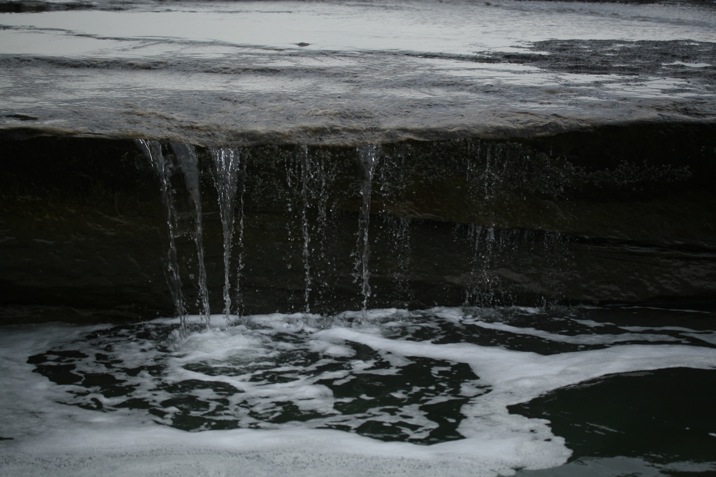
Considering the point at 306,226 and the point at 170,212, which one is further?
the point at 306,226

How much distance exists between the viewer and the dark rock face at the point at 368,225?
3176 mm

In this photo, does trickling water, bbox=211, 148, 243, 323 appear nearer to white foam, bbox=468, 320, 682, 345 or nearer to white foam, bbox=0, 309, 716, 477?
white foam, bbox=0, 309, 716, 477

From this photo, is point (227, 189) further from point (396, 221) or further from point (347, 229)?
point (396, 221)

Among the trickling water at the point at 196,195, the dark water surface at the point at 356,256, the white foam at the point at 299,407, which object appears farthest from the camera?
the trickling water at the point at 196,195

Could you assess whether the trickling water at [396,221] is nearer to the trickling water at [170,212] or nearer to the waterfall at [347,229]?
the waterfall at [347,229]

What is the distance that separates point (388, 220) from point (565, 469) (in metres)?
1.27

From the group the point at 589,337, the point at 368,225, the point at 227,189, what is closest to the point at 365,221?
the point at 368,225

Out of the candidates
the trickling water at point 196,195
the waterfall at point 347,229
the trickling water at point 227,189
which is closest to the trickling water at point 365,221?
the waterfall at point 347,229

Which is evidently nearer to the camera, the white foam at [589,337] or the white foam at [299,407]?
the white foam at [299,407]

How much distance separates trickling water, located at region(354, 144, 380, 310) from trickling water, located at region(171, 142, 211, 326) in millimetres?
603

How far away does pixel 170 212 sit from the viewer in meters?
3.19

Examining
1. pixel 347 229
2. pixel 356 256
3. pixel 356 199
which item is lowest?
pixel 356 256

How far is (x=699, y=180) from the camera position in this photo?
3.26 metres

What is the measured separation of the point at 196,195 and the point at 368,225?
0.67 meters
